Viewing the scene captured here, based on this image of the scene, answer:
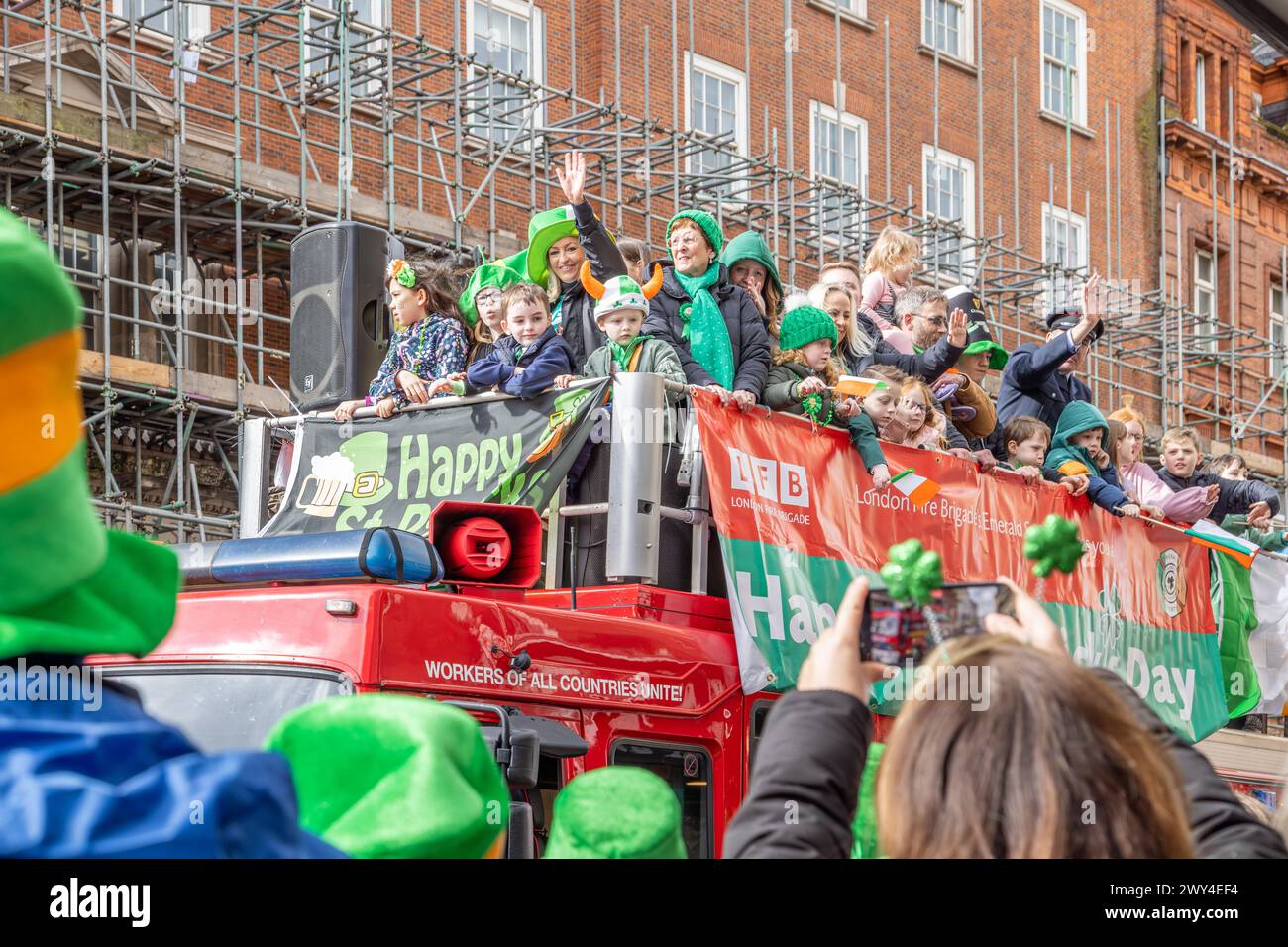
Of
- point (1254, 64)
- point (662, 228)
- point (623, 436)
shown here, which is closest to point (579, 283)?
point (623, 436)

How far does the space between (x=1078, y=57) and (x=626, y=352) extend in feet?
89.7

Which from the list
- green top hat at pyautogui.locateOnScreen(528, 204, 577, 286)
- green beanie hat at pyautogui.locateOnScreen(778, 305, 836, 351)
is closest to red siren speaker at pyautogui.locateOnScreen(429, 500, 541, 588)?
green beanie hat at pyautogui.locateOnScreen(778, 305, 836, 351)

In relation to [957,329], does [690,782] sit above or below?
below

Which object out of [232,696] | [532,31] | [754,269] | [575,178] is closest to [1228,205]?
[532,31]

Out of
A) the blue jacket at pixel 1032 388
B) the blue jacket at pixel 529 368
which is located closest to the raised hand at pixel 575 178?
the blue jacket at pixel 529 368

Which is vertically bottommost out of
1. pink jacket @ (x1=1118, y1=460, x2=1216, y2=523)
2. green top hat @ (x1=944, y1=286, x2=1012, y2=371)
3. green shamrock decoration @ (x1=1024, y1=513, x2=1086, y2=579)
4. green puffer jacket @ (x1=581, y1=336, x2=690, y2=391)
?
green shamrock decoration @ (x1=1024, y1=513, x2=1086, y2=579)

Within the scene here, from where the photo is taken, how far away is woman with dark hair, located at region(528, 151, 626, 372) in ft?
26.4

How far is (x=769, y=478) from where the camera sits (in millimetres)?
7152

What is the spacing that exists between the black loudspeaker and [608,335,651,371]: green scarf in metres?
1.79

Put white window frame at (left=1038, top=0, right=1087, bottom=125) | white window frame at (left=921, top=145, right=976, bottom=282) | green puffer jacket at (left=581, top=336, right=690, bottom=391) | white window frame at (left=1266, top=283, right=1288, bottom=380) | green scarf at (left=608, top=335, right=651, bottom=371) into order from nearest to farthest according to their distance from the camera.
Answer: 1. green puffer jacket at (left=581, top=336, right=690, bottom=391)
2. green scarf at (left=608, top=335, right=651, bottom=371)
3. white window frame at (left=921, top=145, right=976, bottom=282)
4. white window frame at (left=1038, top=0, right=1087, bottom=125)
5. white window frame at (left=1266, top=283, right=1288, bottom=380)

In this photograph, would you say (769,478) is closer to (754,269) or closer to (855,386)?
(855,386)

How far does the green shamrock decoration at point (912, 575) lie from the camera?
2.38 m

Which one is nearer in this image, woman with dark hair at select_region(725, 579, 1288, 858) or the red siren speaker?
woman with dark hair at select_region(725, 579, 1288, 858)

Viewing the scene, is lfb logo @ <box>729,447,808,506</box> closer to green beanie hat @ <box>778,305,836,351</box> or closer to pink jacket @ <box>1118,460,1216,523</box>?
green beanie hat @ <box>778,305,836,351</box>
